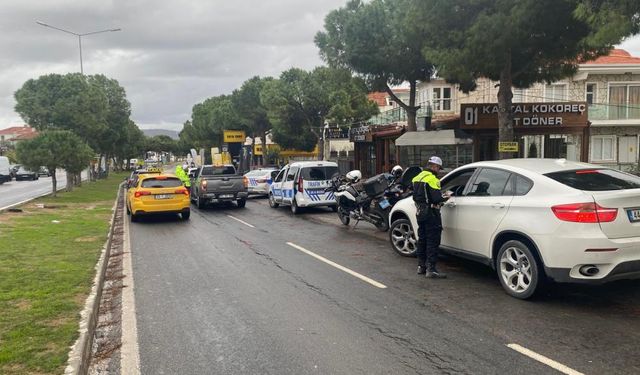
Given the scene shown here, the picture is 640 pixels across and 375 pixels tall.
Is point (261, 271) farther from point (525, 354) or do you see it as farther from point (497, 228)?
point (525, 354)

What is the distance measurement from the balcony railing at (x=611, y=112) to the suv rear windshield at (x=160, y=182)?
24867mm

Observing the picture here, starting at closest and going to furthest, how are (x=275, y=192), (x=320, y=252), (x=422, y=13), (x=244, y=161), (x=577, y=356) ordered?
1. (x=577, y=356)
2. (x=320, y=252)
3. (x=422, y=13)
4. (x=275, y=192)
5. (x=244, y=161)

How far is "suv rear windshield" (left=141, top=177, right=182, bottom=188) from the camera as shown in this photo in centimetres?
1591

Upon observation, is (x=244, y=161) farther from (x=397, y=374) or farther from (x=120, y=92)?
(x=397, y=374)

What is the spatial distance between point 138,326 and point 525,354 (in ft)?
12.7

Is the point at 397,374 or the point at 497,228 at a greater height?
the point at 497,228

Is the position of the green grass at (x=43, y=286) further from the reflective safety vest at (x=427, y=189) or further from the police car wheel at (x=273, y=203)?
the police car wheel at (x=273, y=203)

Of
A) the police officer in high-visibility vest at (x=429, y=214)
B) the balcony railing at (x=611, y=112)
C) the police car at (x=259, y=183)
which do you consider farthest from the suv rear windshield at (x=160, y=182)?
the balcony railing at (x=611, y=112)

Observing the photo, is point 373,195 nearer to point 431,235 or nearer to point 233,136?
point 431,235

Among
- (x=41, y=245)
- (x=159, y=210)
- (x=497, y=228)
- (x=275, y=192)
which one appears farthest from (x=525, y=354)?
(x=275, y=192)

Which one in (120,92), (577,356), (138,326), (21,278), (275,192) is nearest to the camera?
(577,356)

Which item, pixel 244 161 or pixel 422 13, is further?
pixel 244 161

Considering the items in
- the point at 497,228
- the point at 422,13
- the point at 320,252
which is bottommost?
the point at 320,252

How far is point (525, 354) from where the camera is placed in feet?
15.1
